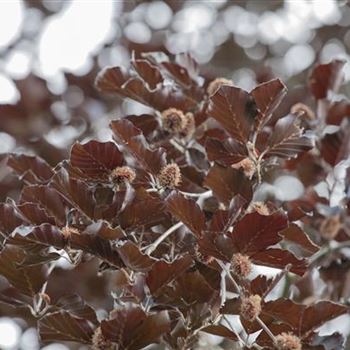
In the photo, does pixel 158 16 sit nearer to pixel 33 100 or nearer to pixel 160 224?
pixel 33 100

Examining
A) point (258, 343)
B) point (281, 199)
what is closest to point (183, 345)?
point (258, 343)

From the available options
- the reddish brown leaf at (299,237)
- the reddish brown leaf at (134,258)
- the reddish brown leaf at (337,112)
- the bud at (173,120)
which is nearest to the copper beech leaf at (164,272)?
the reddish brown leaf at (134,258)

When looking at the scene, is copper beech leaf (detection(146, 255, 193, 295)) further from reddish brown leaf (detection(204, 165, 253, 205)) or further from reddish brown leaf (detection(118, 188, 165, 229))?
reddish brown leaf (detection(204, 165, 253, 205))

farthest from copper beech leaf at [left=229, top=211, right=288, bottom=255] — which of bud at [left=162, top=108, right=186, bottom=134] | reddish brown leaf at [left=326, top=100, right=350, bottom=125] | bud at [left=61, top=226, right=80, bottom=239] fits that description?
reddish brown leaf at [left=326, top=100, right=350, bottom=125]

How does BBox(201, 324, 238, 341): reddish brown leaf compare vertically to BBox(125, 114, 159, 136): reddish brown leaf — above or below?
below

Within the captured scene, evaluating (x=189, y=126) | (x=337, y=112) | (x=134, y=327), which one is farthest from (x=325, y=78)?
(x=134, y=327)

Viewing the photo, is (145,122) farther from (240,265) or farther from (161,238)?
(240,265)
